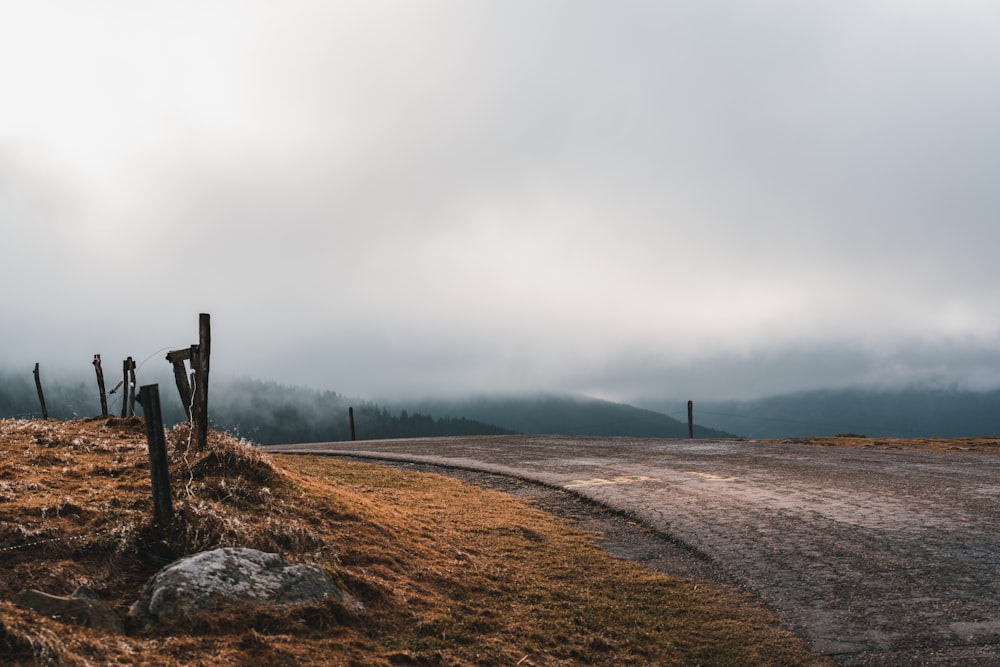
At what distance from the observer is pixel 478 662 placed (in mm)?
5836

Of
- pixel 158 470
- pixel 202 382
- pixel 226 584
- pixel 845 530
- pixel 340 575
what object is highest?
pixel 202 382

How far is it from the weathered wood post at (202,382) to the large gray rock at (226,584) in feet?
13.6

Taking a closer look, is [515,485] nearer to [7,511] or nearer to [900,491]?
[900,491]

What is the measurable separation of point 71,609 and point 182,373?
7374 mm

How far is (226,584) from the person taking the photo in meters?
6.06

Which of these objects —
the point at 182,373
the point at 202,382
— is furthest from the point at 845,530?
the point at 182,373

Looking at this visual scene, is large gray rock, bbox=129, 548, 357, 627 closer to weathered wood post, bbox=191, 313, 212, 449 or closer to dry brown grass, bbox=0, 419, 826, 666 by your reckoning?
dry brown grass, bbox=0, 419, 826, 666

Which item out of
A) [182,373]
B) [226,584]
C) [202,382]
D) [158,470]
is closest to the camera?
[226,584]

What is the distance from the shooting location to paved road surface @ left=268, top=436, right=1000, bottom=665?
6.51 m

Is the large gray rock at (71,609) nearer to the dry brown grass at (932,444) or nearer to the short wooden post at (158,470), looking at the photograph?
the short wooden post at (158,470)

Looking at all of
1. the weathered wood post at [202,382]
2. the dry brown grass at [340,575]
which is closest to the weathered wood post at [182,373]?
the weathered wood post at [202,382]

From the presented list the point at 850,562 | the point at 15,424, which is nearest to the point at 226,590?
the point at 850,562

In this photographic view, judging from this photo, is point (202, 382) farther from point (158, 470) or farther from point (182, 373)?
point (158, 470)

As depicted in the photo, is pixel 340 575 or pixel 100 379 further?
pixel 100 379
